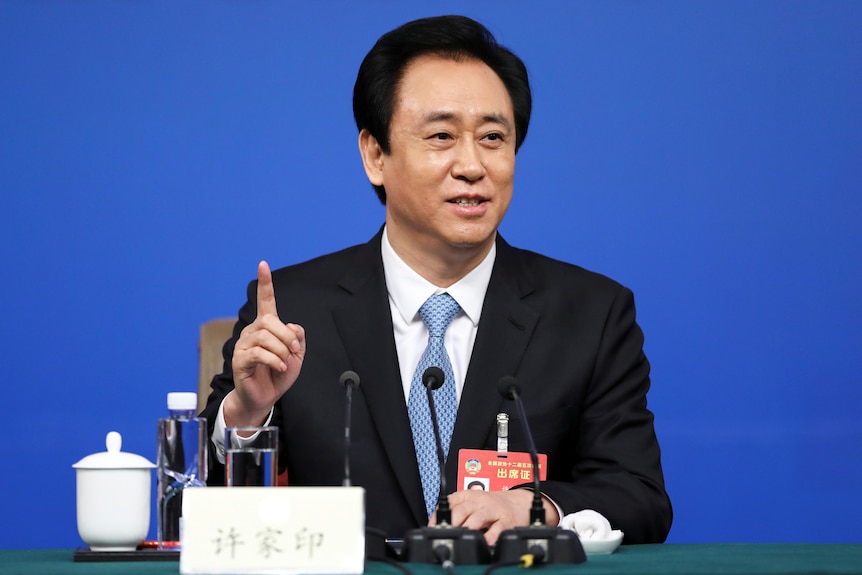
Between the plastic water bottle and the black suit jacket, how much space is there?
0.41 m

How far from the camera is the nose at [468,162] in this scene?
6.95 feet

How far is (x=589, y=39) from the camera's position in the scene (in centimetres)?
290

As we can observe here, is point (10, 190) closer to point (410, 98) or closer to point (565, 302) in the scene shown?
point (410, 98)

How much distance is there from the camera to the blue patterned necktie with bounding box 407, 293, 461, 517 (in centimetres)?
199

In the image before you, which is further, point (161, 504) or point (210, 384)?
point (210, 384)

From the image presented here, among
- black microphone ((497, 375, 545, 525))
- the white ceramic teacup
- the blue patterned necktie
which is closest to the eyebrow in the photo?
the blue patterned necktie

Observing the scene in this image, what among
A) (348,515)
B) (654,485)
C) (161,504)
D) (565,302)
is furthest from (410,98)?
(348,515)

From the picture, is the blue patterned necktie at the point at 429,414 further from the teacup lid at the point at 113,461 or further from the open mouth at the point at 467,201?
the teacup lid at the point at 113,461

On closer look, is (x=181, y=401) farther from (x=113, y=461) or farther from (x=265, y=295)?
(x=265, y=295)

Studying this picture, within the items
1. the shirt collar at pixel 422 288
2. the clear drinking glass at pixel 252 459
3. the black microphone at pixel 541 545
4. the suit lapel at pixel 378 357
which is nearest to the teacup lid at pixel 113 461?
the clear drinking glass at pixel 252 459

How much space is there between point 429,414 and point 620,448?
1.11 feet

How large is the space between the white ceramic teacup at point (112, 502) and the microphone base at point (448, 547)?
0.37m

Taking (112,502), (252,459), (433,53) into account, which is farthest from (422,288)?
(112,502)

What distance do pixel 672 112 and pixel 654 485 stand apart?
125 cm
